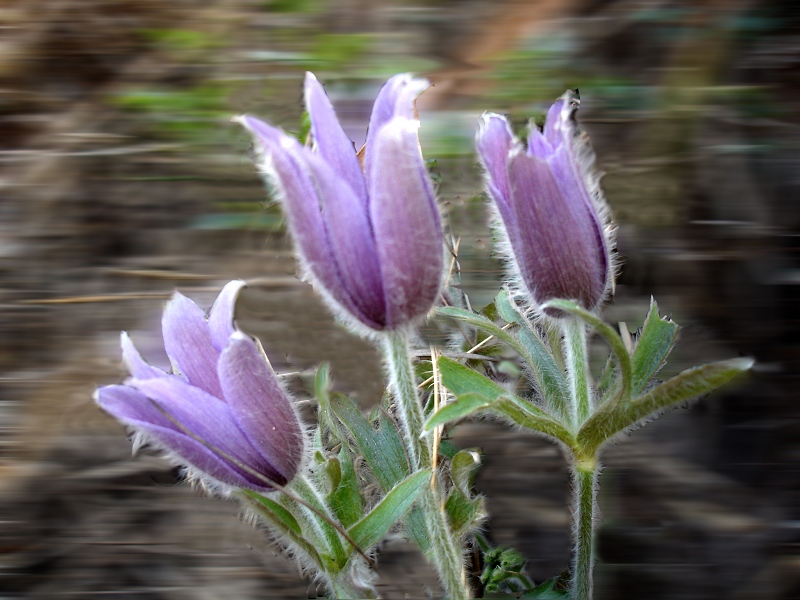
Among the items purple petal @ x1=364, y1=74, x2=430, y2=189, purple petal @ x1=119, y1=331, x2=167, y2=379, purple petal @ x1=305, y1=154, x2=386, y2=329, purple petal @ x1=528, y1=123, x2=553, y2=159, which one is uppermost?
purple petal @ x1=364, y1=74, x2=430, y2=189

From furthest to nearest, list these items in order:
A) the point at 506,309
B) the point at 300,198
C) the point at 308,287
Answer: the point at 308,287 → the point at 506,309 → the point at 300,198

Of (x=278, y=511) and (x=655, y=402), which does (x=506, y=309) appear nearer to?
(x=655, y=402)

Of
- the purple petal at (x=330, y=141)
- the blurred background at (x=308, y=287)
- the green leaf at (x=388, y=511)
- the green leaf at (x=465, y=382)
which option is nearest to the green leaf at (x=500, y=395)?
the green leaf at (x=465, y=382)

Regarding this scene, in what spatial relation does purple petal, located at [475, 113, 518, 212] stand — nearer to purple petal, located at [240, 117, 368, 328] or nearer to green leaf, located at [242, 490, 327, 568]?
purple petal, located at [240, 117, 368, 328]

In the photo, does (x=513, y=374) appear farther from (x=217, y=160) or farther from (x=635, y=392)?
(x=217, y=160)

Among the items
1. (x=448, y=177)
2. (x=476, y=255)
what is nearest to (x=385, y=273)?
(x=476, y=255)

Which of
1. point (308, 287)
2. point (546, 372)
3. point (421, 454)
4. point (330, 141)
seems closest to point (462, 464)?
point (421, 454)

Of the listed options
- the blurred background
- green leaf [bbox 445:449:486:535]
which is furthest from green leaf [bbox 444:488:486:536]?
the blurred background
